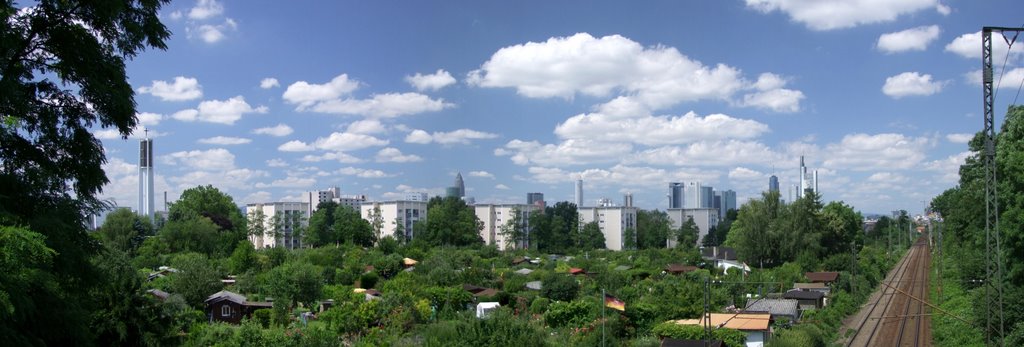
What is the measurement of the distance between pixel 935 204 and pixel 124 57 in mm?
77848

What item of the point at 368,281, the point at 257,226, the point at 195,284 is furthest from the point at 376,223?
the point at 195,284

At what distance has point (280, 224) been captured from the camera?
70.7 metres

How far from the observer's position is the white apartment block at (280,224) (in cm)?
7012

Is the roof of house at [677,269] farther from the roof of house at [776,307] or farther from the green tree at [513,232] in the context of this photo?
the green tree at [513,232]

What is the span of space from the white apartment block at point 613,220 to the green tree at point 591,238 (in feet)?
45.6

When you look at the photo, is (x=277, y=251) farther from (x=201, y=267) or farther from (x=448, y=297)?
(x=448, y=297)

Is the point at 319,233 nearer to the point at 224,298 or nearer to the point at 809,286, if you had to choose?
the point at 224,298

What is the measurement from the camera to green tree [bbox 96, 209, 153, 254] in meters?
50.6

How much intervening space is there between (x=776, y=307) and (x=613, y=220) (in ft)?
222

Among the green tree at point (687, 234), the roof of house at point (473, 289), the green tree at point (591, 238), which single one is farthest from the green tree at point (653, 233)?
the roof of house at point (473, 289)

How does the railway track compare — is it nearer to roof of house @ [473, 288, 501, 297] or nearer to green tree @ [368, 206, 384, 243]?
roof of house @ [473, 288, 501, 297]

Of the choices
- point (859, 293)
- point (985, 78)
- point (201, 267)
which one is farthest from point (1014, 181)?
point (201, 267)

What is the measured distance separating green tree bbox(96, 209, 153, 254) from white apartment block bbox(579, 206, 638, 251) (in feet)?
175

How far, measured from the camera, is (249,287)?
3869 centimetres
